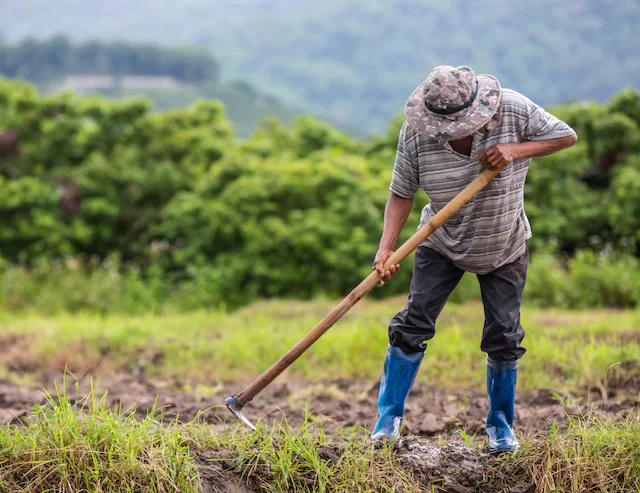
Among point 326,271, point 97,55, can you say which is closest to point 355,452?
point 326,271

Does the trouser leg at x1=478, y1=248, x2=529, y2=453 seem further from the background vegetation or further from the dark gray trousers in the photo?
the background vegetation

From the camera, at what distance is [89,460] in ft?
10.5

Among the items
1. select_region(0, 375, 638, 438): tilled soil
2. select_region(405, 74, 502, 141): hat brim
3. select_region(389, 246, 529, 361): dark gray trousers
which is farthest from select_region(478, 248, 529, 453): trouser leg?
select_region(405, 74, 502, 141): hat brim

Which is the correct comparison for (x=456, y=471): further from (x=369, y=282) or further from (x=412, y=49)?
(x=412, y=49)

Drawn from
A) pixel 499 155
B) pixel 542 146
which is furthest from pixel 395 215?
pixel 542 146

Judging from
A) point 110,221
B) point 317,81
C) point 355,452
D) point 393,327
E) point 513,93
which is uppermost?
point 513,93

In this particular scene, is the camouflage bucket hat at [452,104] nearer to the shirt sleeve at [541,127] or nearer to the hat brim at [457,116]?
the hat brim at [457,116]

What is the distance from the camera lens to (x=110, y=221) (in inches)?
529

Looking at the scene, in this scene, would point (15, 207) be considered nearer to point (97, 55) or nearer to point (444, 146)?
point (444, 146)

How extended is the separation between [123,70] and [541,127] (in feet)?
269

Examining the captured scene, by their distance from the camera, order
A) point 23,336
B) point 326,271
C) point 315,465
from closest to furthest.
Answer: point 315,465 → point 23,336 → point 326,271

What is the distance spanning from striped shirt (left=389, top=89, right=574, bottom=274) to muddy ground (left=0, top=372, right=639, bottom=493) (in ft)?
3.01

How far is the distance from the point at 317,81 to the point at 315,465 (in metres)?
95.6

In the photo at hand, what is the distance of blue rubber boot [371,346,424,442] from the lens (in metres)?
3.86
